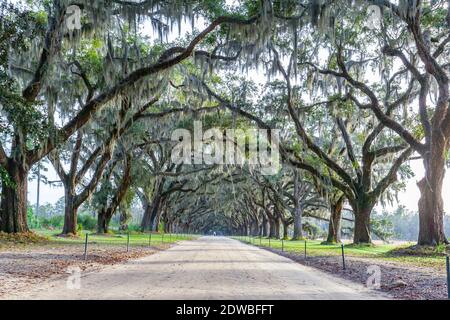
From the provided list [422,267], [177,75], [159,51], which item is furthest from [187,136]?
[422,267]

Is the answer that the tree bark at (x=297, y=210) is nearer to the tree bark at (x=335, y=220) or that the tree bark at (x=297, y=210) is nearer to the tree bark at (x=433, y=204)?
the tree bark at (x=335, y=220)

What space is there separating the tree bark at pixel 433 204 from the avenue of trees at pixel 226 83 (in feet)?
0.14

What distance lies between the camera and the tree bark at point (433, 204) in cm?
1834

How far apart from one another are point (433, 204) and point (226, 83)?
40.4ft

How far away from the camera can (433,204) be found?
18469mm

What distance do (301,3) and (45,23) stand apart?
8.71m

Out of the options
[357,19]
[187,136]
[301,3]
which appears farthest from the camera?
[187,136]

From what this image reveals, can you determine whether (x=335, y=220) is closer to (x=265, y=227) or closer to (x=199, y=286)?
(x=199, y=286)

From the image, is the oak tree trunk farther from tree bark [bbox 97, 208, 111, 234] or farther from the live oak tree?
the live oak tree

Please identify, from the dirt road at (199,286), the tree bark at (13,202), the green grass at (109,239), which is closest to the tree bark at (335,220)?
the green grass at (109,239)

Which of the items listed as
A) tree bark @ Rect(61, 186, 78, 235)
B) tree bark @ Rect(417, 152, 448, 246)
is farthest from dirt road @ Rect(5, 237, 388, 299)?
tree bark @ Rect(61, 186, 78, 235)

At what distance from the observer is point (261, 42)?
16.2m
